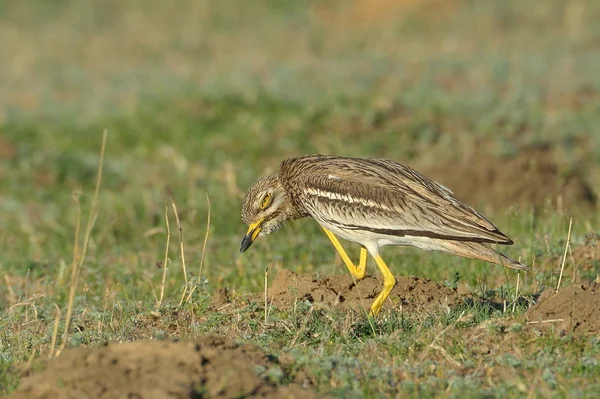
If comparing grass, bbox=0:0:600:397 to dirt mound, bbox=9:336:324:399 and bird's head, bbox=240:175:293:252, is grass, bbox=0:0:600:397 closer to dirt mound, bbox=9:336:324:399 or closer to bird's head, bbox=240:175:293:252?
dirt mound, bbox=9:336:324:399

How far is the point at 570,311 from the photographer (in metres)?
5.63

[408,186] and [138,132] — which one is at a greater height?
[408,186]

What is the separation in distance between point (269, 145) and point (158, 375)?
8419mm

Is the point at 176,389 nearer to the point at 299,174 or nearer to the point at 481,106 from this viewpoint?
the point at 299,174

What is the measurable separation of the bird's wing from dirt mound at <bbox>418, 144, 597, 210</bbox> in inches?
153

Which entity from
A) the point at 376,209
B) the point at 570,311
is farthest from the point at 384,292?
the point at 570,311

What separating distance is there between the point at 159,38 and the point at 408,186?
45.1 ft

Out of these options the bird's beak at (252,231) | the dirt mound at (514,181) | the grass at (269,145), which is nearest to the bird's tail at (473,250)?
the grass at (269,145)

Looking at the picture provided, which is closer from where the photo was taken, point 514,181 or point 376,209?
point 376,209

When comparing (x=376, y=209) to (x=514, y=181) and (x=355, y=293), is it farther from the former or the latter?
(x=514, y=181)

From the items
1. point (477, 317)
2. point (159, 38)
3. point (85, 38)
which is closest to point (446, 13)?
point (159, 38)

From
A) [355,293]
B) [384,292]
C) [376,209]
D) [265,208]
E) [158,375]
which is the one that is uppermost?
[376,209]

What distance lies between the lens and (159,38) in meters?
19.7

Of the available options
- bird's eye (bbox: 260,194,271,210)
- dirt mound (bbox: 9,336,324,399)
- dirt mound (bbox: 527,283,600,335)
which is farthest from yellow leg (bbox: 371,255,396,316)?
dirt mound (bbox: 9,336,324,399)
